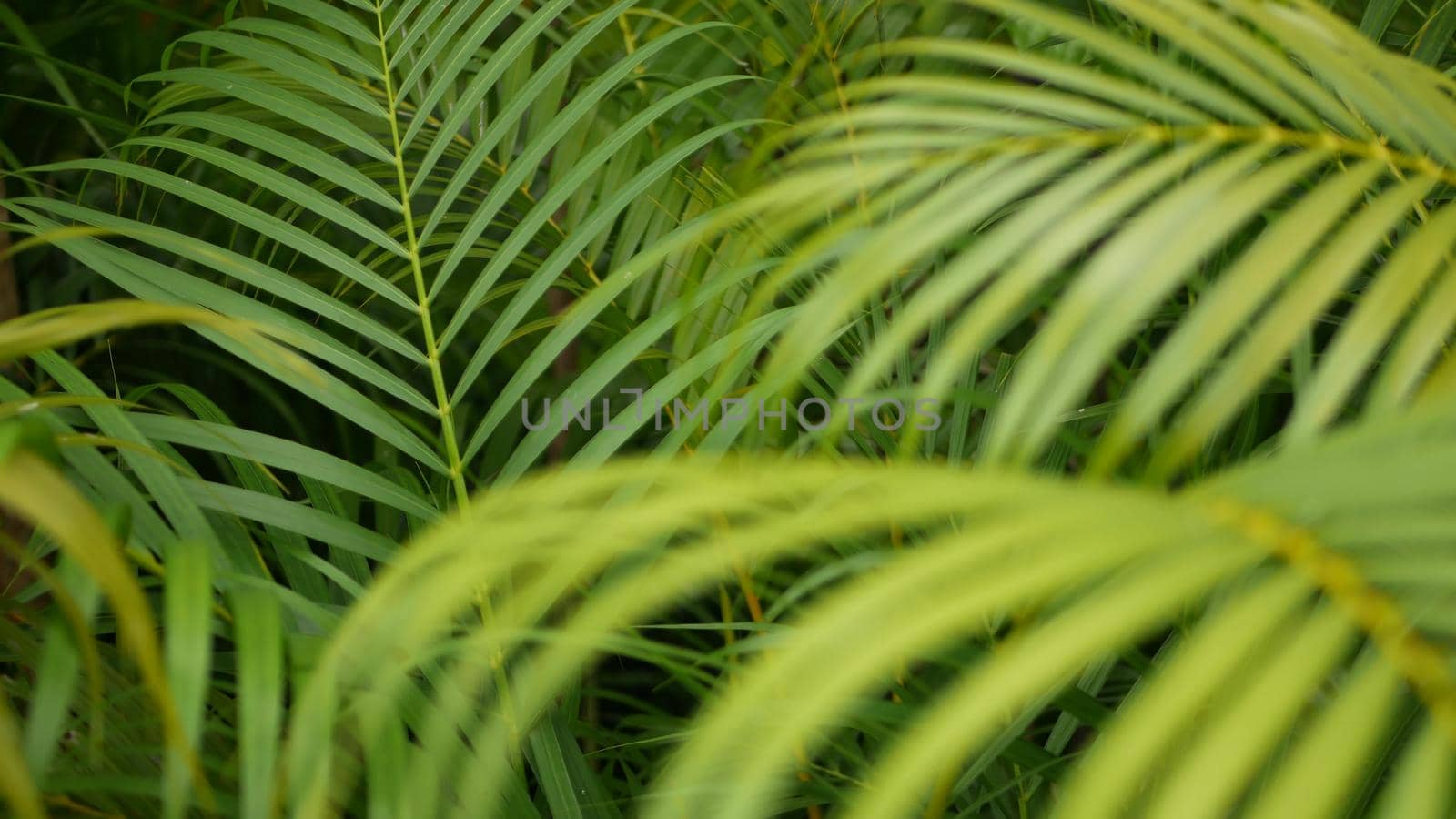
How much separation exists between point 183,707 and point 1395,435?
1.01ft

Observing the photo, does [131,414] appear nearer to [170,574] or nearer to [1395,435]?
[170,574]

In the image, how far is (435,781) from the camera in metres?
0.36

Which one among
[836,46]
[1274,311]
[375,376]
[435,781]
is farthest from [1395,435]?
[836,46]

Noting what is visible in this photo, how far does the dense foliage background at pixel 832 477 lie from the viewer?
8.3 inches

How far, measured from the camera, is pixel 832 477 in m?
0.26

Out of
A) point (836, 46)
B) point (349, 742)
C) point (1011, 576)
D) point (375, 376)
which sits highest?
point (836, 46)

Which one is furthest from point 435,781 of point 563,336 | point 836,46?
point 836,46

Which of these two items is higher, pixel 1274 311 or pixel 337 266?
pixel 1274 311

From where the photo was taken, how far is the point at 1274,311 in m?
0.23

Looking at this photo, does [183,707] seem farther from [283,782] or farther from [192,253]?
[192,253]

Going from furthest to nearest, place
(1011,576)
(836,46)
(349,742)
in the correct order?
(836,46), (349,742), (1011,576)

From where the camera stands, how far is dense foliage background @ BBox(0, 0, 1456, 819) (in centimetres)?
21

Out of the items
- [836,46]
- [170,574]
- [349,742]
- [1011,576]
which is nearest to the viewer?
[1011,576]

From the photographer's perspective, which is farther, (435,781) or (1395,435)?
(435,781)
